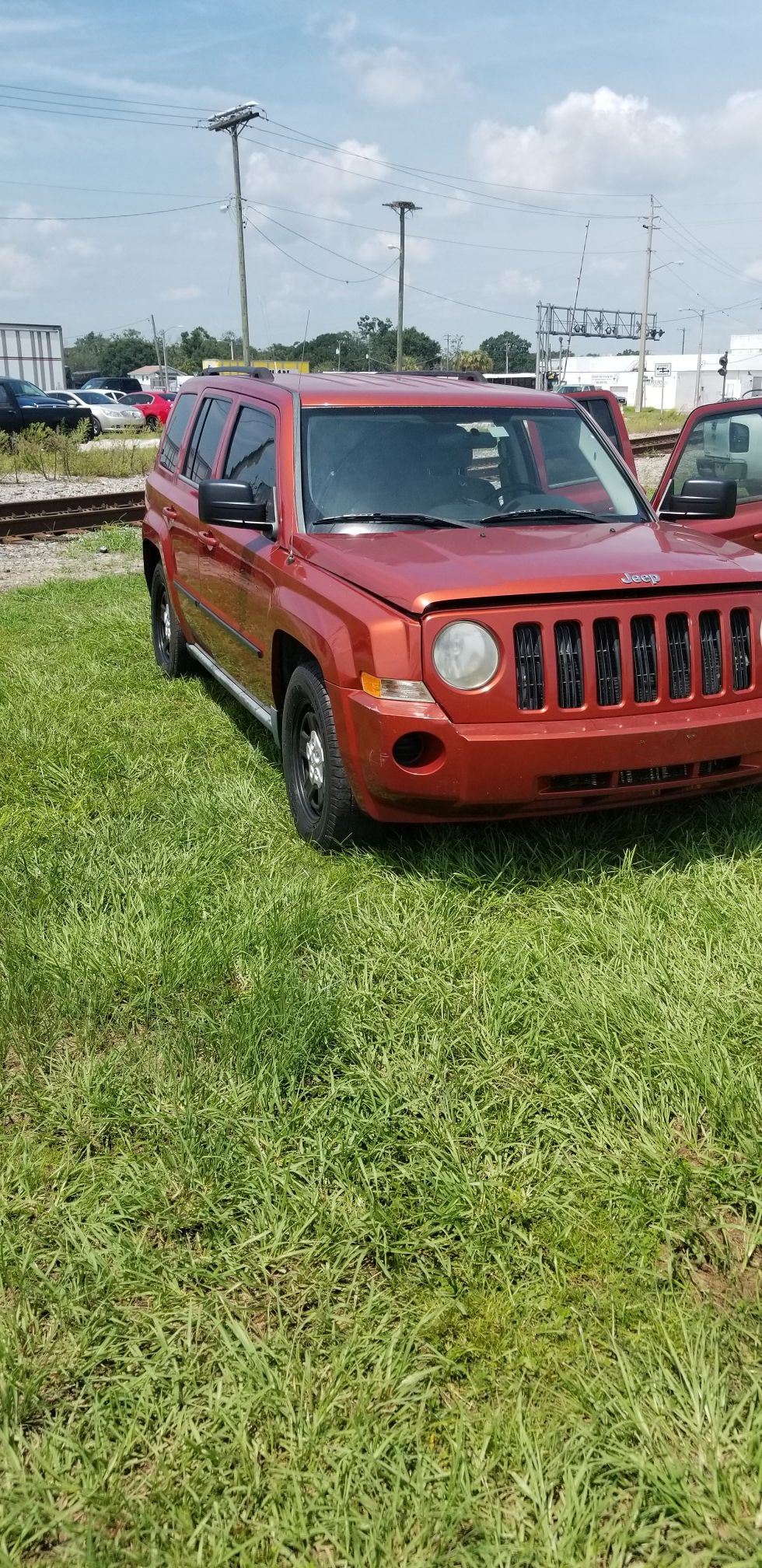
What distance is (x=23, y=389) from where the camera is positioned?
1054 inches

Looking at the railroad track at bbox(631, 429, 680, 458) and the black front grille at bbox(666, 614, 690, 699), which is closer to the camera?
the black front grille at bbox(666, 614, 690, 699)

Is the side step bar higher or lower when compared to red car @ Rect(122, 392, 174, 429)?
lower

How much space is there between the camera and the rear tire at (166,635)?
7488 mm

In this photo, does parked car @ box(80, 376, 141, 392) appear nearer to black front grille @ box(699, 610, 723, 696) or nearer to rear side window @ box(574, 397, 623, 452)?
rear side window @ box(574, 397, 623, 452)

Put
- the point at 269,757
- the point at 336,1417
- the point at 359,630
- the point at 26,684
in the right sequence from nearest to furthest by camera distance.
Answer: the point at 336,1417 → the point at 359,630 → the point at 269,757 → the point at 26,684

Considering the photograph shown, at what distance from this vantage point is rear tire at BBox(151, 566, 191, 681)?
7488 millimetres

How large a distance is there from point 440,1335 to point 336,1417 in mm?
272

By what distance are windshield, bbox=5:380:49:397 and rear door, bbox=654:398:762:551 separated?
21.1m

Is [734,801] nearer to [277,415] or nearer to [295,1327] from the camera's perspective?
[277,415]

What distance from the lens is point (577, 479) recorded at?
5.39m

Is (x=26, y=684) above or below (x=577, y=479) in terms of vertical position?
below

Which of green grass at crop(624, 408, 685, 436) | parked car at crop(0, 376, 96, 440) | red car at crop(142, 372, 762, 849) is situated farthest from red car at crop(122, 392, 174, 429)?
red car at crop(142, 372, 762, 849)

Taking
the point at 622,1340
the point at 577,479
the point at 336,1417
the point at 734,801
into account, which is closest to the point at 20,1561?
the point at 336,1417

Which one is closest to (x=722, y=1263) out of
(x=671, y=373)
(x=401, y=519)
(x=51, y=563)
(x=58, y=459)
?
(x=401, y=519)
